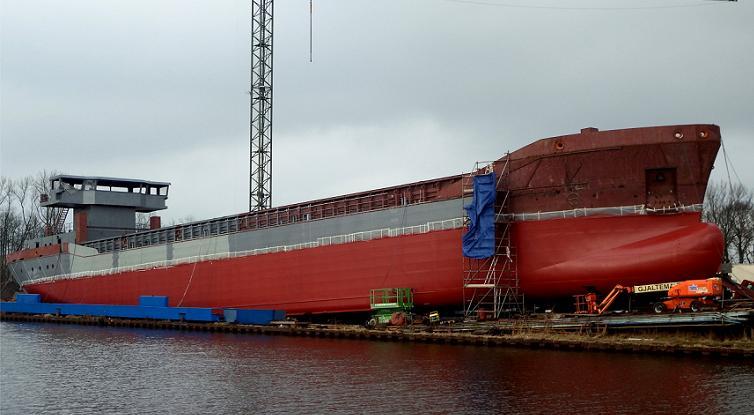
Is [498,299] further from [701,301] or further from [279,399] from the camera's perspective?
[279,399]

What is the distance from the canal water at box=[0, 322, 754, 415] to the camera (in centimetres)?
1559

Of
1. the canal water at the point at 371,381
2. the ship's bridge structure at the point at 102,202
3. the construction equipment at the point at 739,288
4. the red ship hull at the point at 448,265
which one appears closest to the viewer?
the canal water at the point at 371,381

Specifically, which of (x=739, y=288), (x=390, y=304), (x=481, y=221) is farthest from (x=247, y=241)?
(x=739, y=288)

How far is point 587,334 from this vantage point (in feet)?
75.9

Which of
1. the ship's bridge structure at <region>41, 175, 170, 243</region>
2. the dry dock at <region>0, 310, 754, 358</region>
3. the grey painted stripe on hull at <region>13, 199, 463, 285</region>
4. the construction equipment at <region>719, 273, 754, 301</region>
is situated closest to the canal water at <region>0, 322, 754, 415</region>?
the dry dock at <region>0, 310, 754, 358</region>

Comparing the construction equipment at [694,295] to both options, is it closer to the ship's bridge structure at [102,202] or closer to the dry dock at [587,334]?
the dry dock at [587,334]

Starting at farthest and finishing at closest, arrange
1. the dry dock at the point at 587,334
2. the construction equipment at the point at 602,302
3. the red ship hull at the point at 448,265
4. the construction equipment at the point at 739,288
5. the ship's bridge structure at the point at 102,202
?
the ship's bridge structure at the point at 102,202, the red ship hull at the point at 448,265, the construction equipment at the point at 602,302, the construction equipment at the point at 739,288, the dry dock at the point at 587,334

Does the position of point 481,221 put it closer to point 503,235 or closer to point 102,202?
point 503,235

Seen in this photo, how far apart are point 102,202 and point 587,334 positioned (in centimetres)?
3792

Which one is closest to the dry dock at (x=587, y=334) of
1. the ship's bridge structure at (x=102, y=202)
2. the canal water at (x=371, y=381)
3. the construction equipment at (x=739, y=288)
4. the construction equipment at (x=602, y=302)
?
the canal water at (x=371, y=381)

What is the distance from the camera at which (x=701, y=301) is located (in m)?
22.4

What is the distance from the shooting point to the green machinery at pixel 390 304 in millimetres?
29036

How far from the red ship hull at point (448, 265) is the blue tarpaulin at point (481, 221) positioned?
0.98 meters

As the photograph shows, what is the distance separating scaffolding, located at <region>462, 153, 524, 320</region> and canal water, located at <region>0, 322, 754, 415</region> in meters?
2.91
